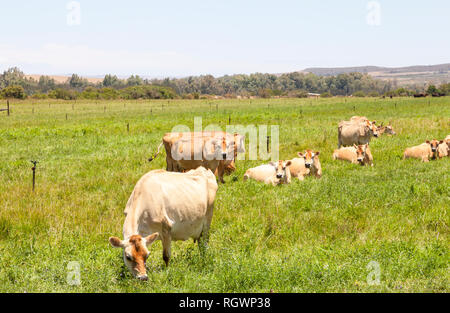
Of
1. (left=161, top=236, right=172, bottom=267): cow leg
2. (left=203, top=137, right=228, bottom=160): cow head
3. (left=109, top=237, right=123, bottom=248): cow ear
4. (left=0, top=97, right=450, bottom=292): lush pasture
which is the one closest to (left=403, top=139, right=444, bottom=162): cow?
(left=0, top=97, right=450, bottom=292): lush pasture

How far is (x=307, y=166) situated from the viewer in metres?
15.4

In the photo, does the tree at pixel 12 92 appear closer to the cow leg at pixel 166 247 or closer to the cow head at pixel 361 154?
the cow head at pixel 361 154

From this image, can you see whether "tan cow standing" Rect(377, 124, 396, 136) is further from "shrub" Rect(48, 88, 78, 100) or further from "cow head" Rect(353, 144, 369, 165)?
"shrub" Rect(48, 88, 78, 100)

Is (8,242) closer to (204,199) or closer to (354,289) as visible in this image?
(204,199)

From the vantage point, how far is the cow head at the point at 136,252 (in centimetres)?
613

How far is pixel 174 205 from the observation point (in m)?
7.23

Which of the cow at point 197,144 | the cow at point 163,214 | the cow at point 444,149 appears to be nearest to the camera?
the cow at point 163,214

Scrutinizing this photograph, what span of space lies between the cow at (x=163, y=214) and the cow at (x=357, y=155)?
445 inches

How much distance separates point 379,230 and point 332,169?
7.75 meters

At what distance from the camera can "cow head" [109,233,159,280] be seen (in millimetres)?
6133

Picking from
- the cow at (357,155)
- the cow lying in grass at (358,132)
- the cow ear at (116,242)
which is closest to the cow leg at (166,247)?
the cow ear at (116,242)

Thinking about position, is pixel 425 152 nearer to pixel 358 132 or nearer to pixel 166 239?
pixel 358 132

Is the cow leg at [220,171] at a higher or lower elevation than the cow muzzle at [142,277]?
higher

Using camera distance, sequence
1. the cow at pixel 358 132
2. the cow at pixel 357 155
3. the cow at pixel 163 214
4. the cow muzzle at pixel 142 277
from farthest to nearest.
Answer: the cow at pixel 358 132, the cow at pixel 357 155, the cow at pixel 163 214, the cow muzzle at pixel 142 277
